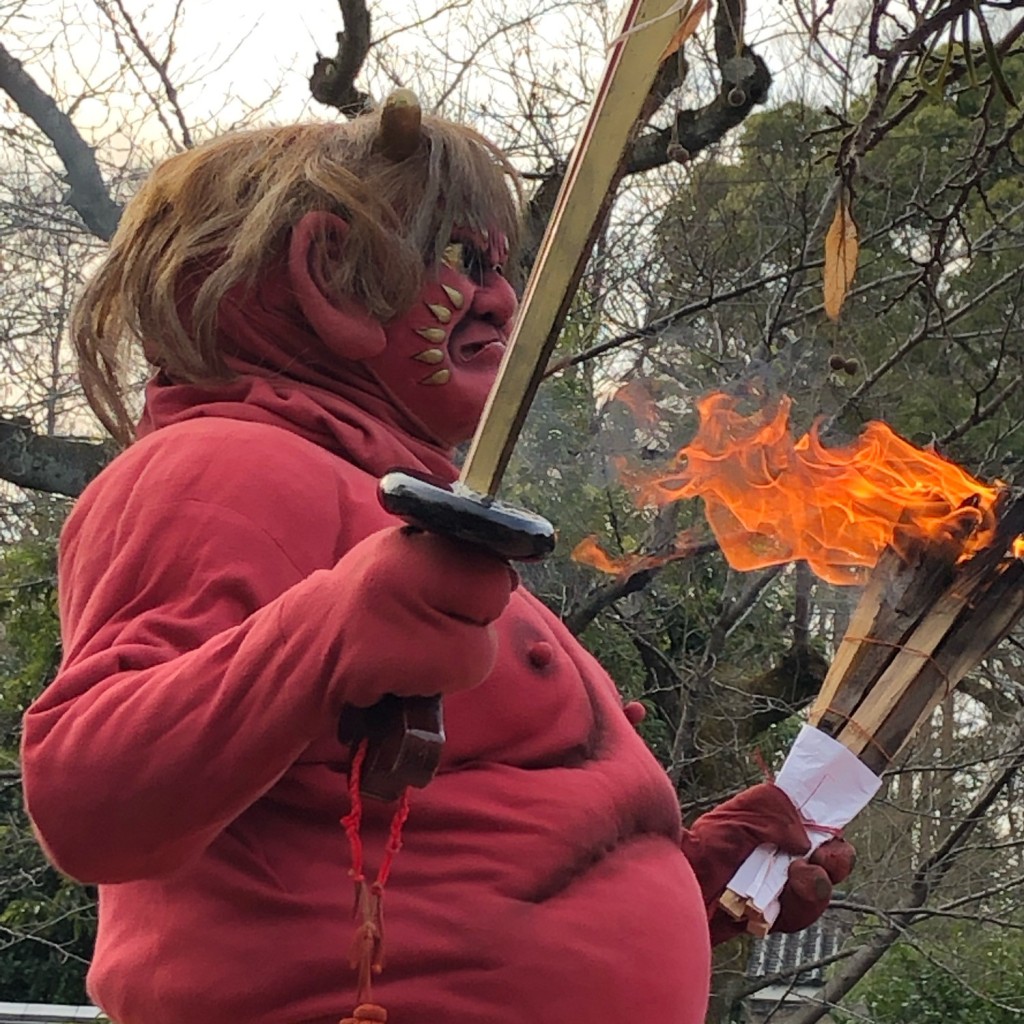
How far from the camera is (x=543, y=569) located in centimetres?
526

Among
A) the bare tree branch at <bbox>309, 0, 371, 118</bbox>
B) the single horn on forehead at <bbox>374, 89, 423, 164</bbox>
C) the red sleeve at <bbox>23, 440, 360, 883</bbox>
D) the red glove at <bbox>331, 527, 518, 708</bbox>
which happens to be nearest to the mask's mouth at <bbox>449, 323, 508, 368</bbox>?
the single horn on forehead at <bbox>374, 89, 423, 164</bbox>

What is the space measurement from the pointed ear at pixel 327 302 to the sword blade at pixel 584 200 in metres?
0.53

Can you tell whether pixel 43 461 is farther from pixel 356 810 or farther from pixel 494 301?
pixel 356 810

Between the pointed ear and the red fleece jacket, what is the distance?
0.08m

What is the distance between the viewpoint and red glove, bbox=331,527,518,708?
111cm

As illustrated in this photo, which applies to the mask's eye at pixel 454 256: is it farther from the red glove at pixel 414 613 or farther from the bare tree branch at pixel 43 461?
the bare tree branch at pixel 43 461

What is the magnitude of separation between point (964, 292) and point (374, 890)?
5.89m

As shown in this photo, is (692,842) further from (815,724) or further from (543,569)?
(543,569)

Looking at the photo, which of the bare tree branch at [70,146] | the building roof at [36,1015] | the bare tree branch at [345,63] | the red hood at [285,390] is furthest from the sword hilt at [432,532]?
the building roof at [36,1015]

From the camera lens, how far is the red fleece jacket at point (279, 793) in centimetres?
121

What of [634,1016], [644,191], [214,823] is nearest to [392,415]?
[214,823]

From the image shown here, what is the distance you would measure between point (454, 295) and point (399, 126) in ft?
0.64

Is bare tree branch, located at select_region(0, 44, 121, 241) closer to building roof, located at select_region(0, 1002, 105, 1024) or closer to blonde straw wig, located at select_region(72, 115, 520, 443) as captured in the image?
blonde straw wig, located at select_region(72, 115, 520, 443)

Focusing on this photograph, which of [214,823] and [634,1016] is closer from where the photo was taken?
[214,823]
